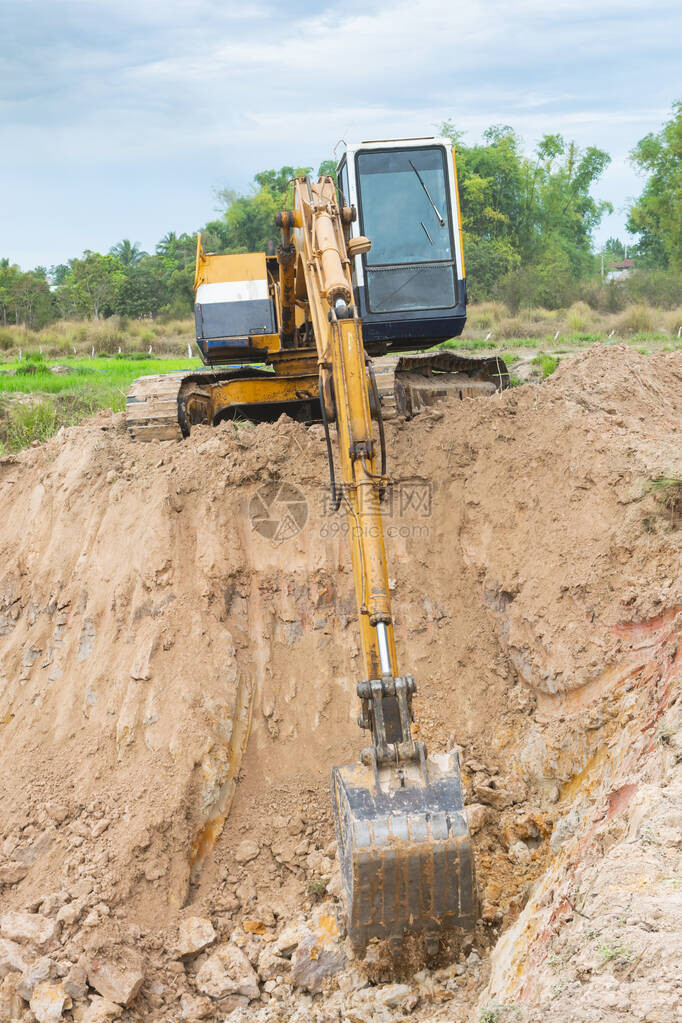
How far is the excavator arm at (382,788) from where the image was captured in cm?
391

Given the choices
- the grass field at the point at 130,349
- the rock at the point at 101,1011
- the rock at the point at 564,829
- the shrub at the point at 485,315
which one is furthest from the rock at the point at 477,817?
the shrub at the point at 485,315

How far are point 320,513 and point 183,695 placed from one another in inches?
72.4

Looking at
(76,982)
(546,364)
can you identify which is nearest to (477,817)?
(76,982)

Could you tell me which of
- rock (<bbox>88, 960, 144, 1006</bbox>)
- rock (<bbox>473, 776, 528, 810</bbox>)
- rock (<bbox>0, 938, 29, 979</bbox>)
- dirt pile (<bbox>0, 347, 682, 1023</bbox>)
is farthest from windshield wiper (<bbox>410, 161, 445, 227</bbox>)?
rock (<bbox>0, 938, 29, 979</bbox>)

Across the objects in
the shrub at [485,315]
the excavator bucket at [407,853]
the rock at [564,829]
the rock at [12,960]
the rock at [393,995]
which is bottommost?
the rock at [12,960]

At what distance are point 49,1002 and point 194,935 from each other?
881mm

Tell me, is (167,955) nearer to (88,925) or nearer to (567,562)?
(88,925)

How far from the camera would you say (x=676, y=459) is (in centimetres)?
557

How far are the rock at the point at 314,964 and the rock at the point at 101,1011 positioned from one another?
2.95 ft

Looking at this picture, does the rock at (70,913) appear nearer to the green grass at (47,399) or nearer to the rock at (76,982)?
the rock at (76,982)

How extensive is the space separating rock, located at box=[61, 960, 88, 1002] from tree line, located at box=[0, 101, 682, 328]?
2797 centimetres

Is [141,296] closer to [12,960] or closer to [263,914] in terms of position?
[263,914]

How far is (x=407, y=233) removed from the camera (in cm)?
847

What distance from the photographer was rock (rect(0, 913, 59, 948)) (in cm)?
492
